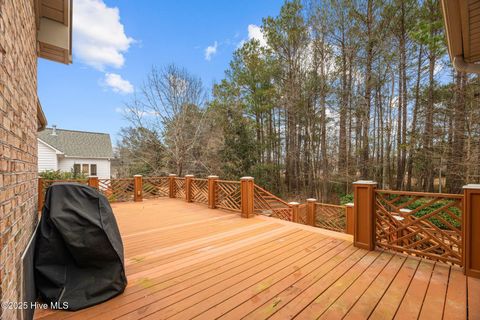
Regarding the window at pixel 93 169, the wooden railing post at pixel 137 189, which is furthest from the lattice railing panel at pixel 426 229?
the window at pixel 93 169

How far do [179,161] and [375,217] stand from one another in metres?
9.43

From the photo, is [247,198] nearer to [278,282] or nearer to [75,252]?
[278,282]

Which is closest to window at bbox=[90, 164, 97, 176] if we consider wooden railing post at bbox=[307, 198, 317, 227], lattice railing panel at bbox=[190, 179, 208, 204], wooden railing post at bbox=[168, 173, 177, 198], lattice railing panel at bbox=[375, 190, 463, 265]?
wooden railing post at bbox=[168, 173, 177, 198]

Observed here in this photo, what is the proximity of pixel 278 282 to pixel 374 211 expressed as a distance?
183 centimetres

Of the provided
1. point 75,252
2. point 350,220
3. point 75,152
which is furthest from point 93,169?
point 350,220

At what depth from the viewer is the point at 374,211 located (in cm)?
311

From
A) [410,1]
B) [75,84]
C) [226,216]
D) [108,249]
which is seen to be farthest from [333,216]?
[75,84]

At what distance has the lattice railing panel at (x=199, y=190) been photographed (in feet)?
23.2

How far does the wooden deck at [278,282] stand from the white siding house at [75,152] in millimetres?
12538

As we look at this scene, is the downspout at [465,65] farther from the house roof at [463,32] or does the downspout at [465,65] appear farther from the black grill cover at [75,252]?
the black grill cover at [75,252]

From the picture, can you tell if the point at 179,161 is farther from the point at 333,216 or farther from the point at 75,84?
the point at 75,84

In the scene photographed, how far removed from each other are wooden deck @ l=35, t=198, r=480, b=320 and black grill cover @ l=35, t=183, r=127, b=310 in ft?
0.46

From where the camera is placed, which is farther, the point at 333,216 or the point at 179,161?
the point at 179,161

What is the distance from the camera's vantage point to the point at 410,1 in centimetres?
850
